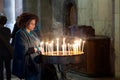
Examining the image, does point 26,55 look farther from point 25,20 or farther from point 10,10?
point 10,10

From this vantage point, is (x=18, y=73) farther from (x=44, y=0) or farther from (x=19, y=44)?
(x=44, y=0)

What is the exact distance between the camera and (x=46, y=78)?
679 cm

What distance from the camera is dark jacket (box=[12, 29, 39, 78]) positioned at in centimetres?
665

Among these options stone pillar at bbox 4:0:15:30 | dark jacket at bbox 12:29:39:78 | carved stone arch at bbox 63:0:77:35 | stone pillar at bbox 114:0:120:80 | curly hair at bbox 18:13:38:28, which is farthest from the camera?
stone pillar at bbox 4:0:15:30

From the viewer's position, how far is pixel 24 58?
663 centimetres

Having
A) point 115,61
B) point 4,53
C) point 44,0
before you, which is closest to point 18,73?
point 4,53

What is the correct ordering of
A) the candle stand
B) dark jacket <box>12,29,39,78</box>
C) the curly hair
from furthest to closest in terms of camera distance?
the curly hair → dark jacket <box>12,29,39,78</box> → the candle stand

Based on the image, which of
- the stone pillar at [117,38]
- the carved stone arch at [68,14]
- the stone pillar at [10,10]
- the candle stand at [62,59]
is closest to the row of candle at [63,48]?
the candle stand at [62,59]

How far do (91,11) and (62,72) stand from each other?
255 inches

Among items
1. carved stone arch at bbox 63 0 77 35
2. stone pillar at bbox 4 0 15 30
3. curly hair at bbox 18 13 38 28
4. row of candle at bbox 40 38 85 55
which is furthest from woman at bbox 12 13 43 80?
stone pillar at bbox 4 0 15 30

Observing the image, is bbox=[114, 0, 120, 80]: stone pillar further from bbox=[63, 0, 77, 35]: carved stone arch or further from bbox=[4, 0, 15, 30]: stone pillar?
bbox=[4, 0, 15, 30]: stone pillar

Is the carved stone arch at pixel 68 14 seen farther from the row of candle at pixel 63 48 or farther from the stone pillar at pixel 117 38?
the row of candle at pixel 63 48

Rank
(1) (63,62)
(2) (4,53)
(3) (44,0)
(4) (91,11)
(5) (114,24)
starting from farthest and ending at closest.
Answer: (3) (44,0), (4) (91,11), (5) (114,24), (2) (4,53), (1) (63,62)

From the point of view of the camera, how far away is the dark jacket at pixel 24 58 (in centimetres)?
665
